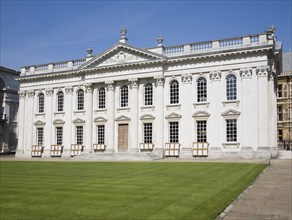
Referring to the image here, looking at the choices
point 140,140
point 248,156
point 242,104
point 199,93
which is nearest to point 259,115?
point 242,104

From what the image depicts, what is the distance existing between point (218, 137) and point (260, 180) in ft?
63.7

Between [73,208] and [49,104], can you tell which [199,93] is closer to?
[49,104]

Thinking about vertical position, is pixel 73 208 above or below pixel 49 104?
below

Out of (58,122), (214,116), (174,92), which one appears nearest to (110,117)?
(58,122)

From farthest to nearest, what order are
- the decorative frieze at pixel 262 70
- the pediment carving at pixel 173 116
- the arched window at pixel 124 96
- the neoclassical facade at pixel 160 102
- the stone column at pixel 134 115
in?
the arched window at pixel 124 96, the stone column at pixel 134 115, the pediment carving at pixel 173 116, the neoclassical facade at pixel 160 102, the decorative frieze at pixel 262 70

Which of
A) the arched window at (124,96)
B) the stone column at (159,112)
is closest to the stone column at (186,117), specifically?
the stone column at (159,112)

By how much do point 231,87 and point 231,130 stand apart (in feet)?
14.0

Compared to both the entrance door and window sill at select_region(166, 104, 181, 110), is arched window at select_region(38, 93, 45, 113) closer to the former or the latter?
the entrance door

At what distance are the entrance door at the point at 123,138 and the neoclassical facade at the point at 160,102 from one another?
11 centimetres

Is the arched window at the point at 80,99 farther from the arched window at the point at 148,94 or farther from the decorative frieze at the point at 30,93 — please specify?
the arched window at the point at 148,94

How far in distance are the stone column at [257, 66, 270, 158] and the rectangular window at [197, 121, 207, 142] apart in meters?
5.45

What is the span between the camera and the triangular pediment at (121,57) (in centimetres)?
3744

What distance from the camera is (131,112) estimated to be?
38.4 m

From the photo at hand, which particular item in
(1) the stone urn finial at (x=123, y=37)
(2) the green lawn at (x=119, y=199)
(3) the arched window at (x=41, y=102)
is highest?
(1) the stone urn finial at (x=123, y=37)
